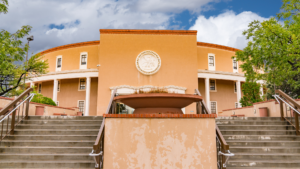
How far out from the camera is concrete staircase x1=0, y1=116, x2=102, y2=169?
5.75 meters

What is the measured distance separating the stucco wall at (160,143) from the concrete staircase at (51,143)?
1.27m

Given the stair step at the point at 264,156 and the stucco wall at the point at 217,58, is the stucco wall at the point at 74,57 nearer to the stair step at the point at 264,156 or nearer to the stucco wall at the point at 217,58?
the stucco wall at the point at 217,58

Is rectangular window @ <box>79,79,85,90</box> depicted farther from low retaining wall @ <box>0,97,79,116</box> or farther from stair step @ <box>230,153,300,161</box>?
stair step @ <box>230,153,300,161</box>

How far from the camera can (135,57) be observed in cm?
1988

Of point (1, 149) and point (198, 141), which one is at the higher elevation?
point (198, 141)

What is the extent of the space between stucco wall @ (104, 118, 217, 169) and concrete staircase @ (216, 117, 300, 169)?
4.88ft

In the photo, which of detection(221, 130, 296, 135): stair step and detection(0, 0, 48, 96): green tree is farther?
detection(0, 0, 48, 96): green tree

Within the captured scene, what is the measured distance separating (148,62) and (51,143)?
14.1 metres

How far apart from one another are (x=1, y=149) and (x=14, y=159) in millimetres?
672

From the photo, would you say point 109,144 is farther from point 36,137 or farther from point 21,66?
point 21,66

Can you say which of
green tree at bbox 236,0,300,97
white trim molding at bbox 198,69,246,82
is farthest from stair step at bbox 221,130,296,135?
white trim molding at bbox 198,69,246,82

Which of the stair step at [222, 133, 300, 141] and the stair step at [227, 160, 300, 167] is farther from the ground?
the stair step at [222, 133, 300, 141]

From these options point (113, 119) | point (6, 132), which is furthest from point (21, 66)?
point (113, 119)

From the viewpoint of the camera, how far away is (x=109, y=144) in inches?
198
